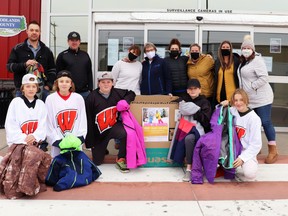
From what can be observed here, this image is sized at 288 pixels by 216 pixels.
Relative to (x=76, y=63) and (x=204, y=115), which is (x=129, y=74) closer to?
(x=76, y=63)

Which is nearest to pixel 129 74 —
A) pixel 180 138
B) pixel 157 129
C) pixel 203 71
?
pixel 157 129

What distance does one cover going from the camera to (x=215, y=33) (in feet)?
23.7

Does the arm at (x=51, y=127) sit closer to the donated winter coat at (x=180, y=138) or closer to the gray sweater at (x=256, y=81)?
the donated winter coat at (x=180, y=138)

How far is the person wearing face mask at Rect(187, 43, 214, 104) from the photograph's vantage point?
5.47 m

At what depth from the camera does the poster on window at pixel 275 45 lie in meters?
7.36

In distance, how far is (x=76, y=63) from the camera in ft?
18.5

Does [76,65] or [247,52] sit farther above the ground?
[247,52]

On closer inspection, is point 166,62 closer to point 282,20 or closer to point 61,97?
point 61,97

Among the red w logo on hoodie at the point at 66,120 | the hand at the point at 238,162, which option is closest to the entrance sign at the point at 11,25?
the red w logo on hoodie at the point at 66,120

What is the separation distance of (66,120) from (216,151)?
6.53 ft

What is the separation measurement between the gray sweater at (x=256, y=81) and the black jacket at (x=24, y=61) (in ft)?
9.38
